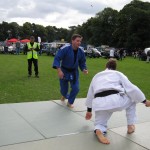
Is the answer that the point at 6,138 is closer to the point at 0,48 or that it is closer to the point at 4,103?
the point at 4,103

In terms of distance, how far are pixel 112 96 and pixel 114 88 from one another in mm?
139

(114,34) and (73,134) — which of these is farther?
(114,34)

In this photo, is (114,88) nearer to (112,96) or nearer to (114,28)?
(112,96)

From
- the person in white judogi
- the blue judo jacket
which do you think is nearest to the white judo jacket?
the person in white judogi

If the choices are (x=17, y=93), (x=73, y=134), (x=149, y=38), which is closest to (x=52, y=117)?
(x=73, y=134)

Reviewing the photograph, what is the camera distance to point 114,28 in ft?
266

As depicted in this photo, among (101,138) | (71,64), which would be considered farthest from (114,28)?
(101,138)

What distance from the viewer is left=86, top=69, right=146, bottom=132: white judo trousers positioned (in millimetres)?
5395

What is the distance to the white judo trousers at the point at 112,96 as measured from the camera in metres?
5.39

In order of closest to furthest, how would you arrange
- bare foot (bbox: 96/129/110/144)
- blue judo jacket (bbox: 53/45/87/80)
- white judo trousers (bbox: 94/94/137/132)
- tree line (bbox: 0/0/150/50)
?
1. bare foot (bbox: 96/129/110/144)
2. white judo trousers (bbox: 94/94/137/132)
3. blue judo jacket (bbox: 53/45/87/80)
4. tree line (bbox: 0/0/150/50)

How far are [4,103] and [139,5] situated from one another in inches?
2771

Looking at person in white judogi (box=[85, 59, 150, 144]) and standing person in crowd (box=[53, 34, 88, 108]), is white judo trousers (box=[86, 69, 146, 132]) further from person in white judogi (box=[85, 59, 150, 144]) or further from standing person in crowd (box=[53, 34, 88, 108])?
standing person in crowd (box=[53, 34, 88, 108])

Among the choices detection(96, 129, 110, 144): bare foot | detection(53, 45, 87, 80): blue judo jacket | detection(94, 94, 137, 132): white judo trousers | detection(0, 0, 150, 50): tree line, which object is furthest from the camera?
detection(0, 0, 150, 50): tree line

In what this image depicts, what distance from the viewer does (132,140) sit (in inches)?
217
